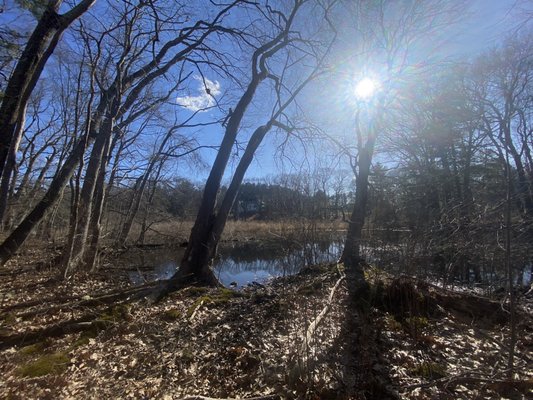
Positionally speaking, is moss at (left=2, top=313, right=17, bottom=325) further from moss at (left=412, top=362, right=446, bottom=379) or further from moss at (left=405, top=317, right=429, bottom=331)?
moss at (left=405, top=317, right=429, bottom=331)

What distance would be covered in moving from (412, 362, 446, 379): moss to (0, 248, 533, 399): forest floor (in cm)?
2

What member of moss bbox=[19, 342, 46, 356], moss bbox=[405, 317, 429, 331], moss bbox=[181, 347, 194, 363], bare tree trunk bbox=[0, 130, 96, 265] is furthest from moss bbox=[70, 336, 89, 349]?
moss bbox=[405, 317, 429, 331]

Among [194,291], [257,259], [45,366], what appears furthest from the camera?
[257,259]

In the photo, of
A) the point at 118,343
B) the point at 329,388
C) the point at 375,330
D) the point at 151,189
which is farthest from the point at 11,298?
the point at 151,189

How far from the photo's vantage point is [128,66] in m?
9.38

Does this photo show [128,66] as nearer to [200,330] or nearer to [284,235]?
[284,235]

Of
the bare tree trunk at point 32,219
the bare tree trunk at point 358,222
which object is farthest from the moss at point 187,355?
Result: the bare tree trunk at point 32,219

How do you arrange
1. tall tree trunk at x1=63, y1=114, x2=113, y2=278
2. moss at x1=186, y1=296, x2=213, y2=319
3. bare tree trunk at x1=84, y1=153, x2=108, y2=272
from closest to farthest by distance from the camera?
moss at x1=186, y1=296, x2=213, y2=319 → tall tree trunk at x1=63, y1=114, x2=113, y2=278 → bare tree trunk at x1=84, y1=153, x2=108, y2=272

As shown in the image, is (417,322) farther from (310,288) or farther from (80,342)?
(80,342)

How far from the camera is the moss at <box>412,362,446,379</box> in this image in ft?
13.2

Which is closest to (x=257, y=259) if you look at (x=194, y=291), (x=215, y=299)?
(x=194, y=291)

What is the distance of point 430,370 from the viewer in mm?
4004

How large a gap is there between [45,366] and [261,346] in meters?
2.91

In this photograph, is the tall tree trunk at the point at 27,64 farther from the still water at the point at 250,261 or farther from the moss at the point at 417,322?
the moss at the point at 417,322
